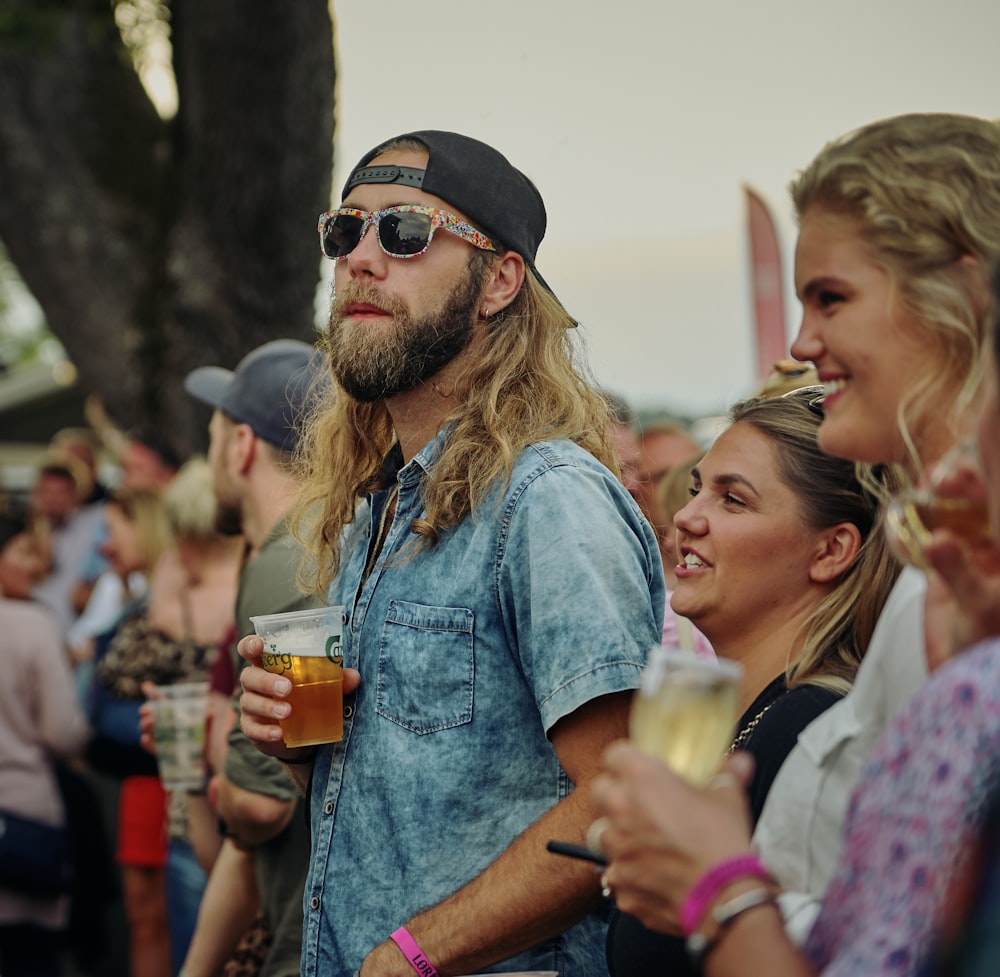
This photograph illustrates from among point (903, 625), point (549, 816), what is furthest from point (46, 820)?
point (903, 625)

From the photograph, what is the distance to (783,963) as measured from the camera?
1280mm

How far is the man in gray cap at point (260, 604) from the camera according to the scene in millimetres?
3322

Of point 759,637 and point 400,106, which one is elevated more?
point 400,106

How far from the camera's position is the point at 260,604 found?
353 centimetres

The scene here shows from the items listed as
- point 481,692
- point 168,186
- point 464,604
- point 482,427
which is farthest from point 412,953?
point 168,186

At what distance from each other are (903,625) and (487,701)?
945mm

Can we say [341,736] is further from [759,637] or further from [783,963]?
[783,963]

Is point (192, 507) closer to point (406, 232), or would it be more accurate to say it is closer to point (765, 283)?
point (406, 232)

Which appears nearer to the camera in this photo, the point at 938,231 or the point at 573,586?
the point at 938,231

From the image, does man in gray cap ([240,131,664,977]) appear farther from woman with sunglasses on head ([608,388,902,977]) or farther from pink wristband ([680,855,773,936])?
pink wristband ([680,855,773,936])

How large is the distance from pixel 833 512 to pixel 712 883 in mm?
1416

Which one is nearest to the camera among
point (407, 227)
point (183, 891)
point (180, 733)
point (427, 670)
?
point (427, 670)

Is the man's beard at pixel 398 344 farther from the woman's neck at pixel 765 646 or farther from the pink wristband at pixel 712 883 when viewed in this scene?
the pink wristband at pixel 712 883

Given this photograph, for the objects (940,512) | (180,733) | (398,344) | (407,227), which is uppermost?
(407,227)
